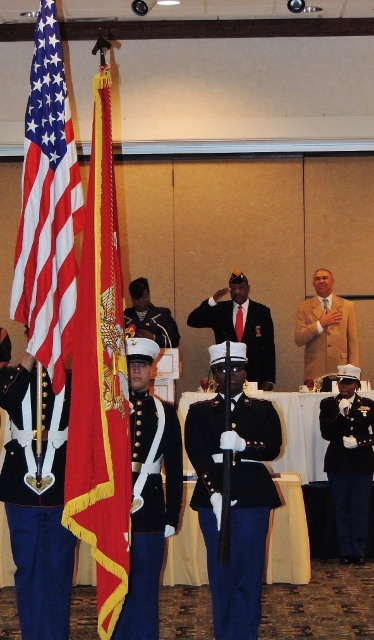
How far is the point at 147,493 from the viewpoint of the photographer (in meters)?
4.36

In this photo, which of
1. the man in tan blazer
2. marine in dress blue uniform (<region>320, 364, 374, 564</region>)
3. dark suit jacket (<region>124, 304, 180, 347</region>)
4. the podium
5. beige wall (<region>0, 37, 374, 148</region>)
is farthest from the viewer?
beige wall (<region>0, 37, 374, 148</region>)

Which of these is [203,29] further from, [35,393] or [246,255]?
[35,393]

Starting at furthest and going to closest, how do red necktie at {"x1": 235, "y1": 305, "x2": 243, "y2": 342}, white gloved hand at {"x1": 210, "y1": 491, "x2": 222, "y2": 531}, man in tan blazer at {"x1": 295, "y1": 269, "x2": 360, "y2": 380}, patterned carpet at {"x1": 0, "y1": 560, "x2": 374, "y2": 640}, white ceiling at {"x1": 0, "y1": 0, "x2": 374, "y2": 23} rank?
1. white ceiling at {"x1": 0, "y1": 0, "x2": 374, "y2": 23}
2. red necktie at {"x1": 235, "y1": 305, "x2": 243, "y2": 342}
3. man in tan blazer at {"x1": 295, "y1": 269, "x2": 360, "y2": 380}
4. patterned carpet at {"x1": 0, "y1": 560, "x2": 374, "y2": 640}
5. white gloved hand at {"x1": 210, "y1": 491, "x2": 222, "y2": 531}

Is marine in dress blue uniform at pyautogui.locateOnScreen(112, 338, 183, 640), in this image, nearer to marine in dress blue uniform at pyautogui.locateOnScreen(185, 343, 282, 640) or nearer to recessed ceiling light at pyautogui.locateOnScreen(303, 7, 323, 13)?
marine in dress blue uniform at pyautogui.locateOnScreen(185, 343, 282, 640)

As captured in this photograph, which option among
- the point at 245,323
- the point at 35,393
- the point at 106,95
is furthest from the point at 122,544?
the point at 245,323

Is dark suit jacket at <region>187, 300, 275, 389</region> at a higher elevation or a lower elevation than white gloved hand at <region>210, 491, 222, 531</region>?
higher

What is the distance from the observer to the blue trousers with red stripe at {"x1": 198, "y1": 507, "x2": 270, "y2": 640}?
4.37 meters

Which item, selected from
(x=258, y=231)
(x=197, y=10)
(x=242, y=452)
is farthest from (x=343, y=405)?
(x=197, y=10)

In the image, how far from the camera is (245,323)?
8.82m

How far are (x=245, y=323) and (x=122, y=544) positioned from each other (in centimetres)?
489

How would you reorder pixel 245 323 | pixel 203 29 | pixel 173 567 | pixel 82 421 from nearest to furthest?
pixel 82 421 < pixel 173 567 < pixel 245 323 < pixel 203 29

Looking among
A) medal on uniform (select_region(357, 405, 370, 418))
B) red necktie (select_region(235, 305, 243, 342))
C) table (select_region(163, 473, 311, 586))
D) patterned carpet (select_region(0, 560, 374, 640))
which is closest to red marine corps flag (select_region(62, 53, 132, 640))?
patterned carpet (select_region(0, 560, 374, 640))

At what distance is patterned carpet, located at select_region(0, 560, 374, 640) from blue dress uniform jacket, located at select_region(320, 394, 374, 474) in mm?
814

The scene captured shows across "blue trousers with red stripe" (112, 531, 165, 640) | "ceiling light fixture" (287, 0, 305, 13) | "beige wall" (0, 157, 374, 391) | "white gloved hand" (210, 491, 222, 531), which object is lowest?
"blue trousers with red stripe" (112, 531, 165, 640)
